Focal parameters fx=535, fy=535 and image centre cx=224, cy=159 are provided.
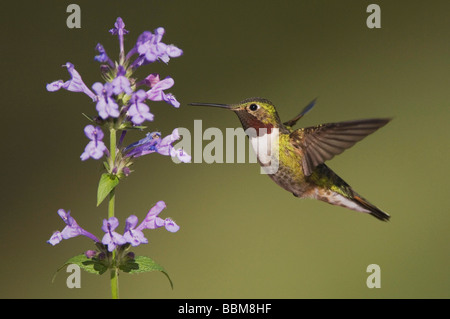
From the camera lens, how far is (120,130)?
0.94 meters

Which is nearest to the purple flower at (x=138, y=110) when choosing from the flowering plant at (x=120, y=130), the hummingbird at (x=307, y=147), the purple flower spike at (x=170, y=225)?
the flowering plant at (x=120, y=130)

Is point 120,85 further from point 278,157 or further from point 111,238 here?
point 278,157

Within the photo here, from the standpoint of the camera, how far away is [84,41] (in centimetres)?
268

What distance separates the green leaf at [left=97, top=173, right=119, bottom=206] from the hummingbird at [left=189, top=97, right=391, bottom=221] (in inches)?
13.4

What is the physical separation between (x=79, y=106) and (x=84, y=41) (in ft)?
1.07

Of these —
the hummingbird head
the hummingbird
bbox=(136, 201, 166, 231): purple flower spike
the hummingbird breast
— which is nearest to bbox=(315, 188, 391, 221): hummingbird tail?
the hummingbird

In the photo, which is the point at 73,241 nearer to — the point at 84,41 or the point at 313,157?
the point at 84,41

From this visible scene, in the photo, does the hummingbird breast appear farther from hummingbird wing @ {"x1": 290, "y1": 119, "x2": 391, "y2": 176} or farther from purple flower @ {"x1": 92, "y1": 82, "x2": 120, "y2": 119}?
purple flower @ {"x1": 92, "y1": 82, "x2": 120, "y2": 119}

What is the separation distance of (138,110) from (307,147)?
53cm

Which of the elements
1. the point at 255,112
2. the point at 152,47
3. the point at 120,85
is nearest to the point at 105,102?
the point at 120,85

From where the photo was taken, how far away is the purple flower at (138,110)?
84 cm

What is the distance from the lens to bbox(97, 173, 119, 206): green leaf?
874 mm

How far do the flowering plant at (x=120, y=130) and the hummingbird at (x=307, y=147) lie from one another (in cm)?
26

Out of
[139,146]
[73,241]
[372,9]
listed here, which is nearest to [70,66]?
[139,146]
